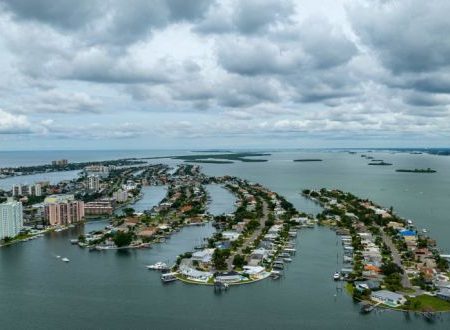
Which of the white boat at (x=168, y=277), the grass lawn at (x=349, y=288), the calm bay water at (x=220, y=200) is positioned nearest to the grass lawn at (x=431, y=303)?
the grass lawn at (x=349, y=288)

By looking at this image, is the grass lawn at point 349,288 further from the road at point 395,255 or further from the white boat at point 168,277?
the white boat at point 168,277

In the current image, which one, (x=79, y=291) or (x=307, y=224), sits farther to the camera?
(x=307, y=224)

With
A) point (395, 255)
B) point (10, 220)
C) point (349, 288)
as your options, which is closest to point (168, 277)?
point (349, 288)

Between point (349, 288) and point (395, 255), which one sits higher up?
point (395, 255)

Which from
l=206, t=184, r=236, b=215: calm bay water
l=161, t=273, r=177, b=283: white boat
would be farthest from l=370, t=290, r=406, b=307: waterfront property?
l=206, t=184, r=236, b=215: calm bay water

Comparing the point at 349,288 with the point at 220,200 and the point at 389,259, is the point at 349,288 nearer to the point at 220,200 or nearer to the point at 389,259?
the point at 389,259

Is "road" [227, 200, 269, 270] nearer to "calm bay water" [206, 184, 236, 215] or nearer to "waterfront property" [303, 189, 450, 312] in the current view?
"calm bay water" [206, 184, 236, 215]

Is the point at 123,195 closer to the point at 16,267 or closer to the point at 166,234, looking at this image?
the point at 166,234

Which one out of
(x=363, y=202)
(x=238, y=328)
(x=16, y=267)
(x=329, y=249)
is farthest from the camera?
(x=363, y=202)

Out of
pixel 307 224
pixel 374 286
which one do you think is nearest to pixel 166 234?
pixel 307 224
